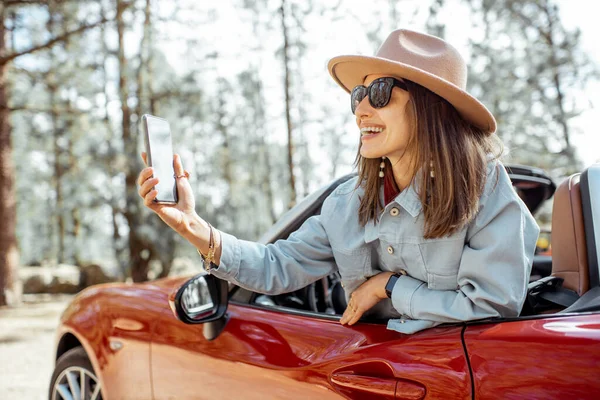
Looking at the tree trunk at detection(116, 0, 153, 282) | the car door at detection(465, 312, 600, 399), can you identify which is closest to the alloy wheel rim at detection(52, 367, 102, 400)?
the car door at detection(465, 312, 600, 399)

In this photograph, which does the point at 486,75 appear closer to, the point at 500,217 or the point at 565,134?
the point at 565,134

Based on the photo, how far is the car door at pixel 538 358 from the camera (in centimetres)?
126

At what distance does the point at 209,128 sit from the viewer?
16.3 meters

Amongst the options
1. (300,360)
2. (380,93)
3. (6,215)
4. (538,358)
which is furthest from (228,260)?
(6,215)

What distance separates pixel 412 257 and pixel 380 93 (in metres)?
0.55

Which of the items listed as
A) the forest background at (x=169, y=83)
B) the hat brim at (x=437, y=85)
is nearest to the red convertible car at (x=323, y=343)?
the hat brim at (x=437, y=85)

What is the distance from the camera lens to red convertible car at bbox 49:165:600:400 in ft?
4.46

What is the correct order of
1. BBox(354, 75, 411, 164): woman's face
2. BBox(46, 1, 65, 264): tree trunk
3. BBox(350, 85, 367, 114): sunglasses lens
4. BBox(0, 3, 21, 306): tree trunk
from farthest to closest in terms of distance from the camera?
BBox(0, 3, 21, 306): tree trunk → BBox(46, 1, 65, 264): tree trunk → BBox(350, 85, 367, 114): sunglasses lens → BBox(354, 75, 411, 164): woman's face

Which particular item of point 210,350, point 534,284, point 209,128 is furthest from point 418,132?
point 209,128

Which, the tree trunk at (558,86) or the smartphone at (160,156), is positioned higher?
the tree trunk at (558,86)

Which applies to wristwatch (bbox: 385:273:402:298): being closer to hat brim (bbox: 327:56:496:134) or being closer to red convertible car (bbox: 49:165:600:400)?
red convertible car (bbox: 49:165:600:400)

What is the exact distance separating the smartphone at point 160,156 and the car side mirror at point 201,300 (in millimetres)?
509

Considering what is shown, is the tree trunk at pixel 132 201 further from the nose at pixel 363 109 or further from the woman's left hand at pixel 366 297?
the woman's left hand at pixel 366 297

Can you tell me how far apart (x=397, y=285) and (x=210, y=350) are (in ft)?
2.85
